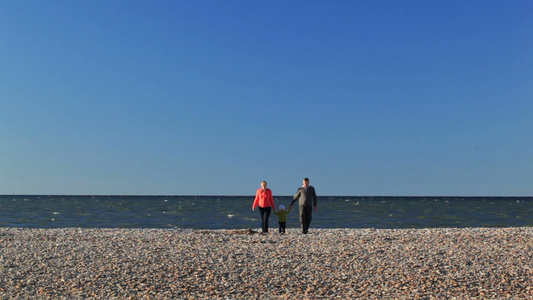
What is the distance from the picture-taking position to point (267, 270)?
11453 mm

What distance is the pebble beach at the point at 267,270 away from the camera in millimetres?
9906

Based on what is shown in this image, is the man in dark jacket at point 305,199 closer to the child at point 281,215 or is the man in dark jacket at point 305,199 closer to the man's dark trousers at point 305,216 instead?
the man's dark trousers at point 305,216

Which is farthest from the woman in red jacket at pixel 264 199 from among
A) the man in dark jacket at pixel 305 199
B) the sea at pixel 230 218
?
the sea at pixel 230 218

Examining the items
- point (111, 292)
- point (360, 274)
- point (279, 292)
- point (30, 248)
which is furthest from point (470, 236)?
point (30, 248)

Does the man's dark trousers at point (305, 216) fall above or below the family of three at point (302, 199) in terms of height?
below

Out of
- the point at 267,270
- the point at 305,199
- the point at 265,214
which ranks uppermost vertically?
the point at 305,199

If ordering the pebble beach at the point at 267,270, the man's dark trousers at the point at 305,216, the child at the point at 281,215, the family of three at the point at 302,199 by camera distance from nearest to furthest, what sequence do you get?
1. the pebble beach at the point at 267,270
2. the family of three at the point at 302,199
3. the man's dark trousers at the point at 305,216
4. the child at the point at 281,215

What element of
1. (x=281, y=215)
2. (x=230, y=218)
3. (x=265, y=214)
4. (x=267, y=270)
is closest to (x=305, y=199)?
(x=281, y=215)

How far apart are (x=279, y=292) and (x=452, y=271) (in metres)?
4.33

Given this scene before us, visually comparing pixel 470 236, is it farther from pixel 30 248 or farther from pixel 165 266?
pixel 30 248

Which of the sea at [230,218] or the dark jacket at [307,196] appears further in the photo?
the sea at [230,218]

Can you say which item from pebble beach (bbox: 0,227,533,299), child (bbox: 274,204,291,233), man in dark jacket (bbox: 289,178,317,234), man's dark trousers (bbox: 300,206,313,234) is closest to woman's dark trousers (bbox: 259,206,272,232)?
child (bbox: 274,204,291,233)

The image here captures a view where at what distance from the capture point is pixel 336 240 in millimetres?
16031

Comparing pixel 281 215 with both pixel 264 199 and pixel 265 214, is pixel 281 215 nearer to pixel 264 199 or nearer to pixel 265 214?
pixel 265 214
